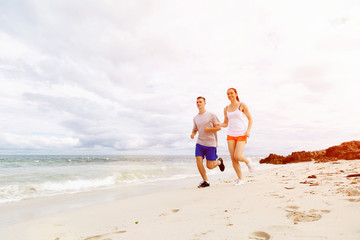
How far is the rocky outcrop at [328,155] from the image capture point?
1310 cm

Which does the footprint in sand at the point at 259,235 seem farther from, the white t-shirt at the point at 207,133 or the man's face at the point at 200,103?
the man's face at the point at 200,103

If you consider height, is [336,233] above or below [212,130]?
below

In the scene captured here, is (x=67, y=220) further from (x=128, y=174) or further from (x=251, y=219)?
(x=128, y=174)

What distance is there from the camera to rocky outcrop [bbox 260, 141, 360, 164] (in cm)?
1310

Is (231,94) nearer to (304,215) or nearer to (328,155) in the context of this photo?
(304,215)

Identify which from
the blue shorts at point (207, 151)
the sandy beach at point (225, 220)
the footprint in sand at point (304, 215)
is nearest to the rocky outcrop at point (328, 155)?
the blue shorts at point (207, 151)

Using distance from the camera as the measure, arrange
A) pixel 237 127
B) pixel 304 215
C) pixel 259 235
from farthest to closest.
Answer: pixel 237 127 < pixel 304 215 < pixel 259 235

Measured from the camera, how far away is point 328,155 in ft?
52.2

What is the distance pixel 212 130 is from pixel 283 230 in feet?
13.0

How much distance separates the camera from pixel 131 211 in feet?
14.0

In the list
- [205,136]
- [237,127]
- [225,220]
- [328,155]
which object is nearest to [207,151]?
[205,136]

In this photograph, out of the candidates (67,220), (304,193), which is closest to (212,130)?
(304,193)

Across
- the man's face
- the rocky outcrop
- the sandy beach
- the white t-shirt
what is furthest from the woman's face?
the rocky outcrop

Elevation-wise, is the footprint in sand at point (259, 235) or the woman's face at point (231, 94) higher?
the woman's face at point (231, 94)
